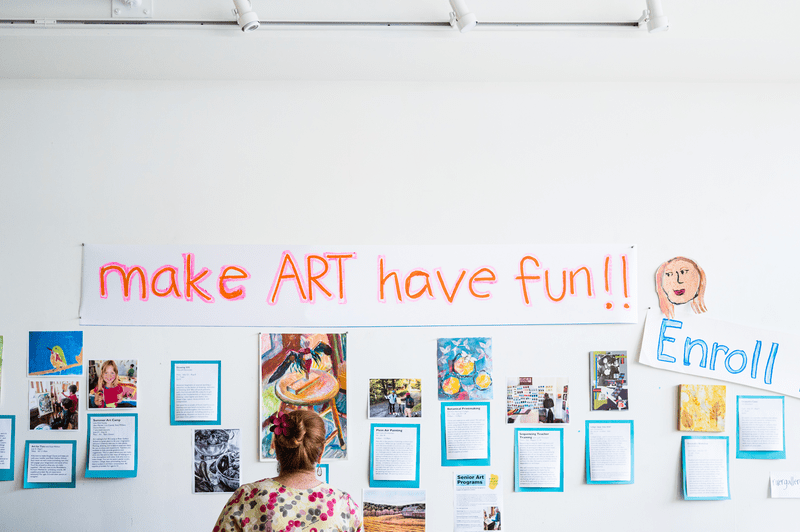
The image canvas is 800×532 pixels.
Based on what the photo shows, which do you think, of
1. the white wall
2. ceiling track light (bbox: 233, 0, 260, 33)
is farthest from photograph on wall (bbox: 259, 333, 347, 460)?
ceiling track light (bbox: 233, 0, 260, 33)

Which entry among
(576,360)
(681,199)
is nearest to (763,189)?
(681,199)

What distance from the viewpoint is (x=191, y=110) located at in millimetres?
1867

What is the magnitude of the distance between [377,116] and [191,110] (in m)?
0.63

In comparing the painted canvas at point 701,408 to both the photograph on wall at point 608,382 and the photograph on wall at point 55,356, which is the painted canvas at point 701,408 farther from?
the photograph on wall at point 55,356

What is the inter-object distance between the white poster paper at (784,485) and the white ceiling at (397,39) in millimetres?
1368

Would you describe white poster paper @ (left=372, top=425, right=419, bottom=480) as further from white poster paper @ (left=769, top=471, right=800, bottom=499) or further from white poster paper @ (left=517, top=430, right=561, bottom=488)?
white poster paper @ (left=769, top=471, right=800, bottom=499)

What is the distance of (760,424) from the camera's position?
1873 mm

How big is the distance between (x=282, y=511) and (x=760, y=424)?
1.60 meters

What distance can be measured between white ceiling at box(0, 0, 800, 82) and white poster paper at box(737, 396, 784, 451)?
3.71ft

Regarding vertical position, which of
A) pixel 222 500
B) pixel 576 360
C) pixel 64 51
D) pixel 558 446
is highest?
pixel 64 51

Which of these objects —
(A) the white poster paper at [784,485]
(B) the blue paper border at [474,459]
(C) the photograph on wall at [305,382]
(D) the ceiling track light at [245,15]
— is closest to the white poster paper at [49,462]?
(C) the photograph on wall at [305,382]

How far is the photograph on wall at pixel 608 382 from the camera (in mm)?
1854

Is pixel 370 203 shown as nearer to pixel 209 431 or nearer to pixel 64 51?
pixel 209 431

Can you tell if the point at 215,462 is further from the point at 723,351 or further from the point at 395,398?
the point at 723,351
